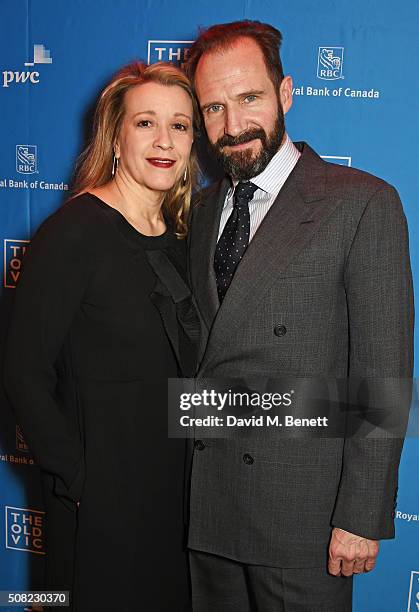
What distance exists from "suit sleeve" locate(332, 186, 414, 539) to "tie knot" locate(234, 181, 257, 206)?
1.20 feet

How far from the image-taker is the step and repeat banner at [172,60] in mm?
2195

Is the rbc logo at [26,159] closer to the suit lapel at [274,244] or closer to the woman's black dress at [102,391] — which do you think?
the woman's black dress at [102,391]

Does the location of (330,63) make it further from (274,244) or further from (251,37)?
(274,244)

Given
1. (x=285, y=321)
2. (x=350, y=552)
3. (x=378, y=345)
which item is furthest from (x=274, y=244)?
(x=350, y=552)

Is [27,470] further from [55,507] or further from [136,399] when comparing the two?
[136,399]

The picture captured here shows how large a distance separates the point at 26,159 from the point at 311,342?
150 centimetres

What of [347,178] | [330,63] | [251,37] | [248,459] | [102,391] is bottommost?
[248,459]

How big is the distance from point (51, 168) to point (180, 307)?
3.35ft

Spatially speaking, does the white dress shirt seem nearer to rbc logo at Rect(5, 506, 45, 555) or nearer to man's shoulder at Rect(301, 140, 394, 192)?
man's shoulder at Rect(301, 140, 394, 192)

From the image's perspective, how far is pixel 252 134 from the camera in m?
1.84

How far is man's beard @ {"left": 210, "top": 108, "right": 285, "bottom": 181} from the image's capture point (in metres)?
1.83

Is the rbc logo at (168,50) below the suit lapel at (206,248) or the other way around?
the other way around

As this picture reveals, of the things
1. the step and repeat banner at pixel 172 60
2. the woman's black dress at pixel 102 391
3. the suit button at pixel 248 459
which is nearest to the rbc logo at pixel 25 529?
the step and repeat banner at pixel 172 60

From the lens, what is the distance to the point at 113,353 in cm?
183
